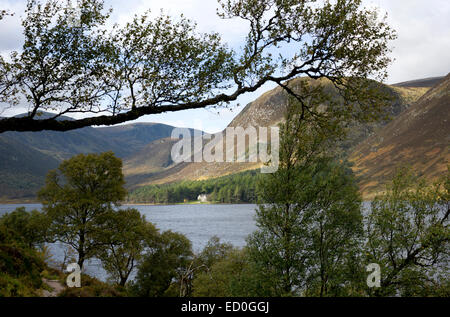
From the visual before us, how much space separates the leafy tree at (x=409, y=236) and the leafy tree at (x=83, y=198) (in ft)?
68.6

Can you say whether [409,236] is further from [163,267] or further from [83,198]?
[83,198]

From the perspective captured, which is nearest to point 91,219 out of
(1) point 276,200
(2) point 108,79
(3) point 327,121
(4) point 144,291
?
(4) point 144,291

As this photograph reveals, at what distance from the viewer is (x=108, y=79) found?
13.2 m

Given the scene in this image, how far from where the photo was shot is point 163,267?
3903 cm

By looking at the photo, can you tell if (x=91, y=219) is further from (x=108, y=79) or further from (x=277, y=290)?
(x=108, y=79)

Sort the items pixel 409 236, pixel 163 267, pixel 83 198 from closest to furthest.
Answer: pixel 409 236 → pixel 83 198 → pixel 163 267

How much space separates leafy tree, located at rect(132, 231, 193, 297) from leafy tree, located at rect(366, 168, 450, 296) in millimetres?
20967

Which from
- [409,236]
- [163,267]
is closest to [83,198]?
[163,267]

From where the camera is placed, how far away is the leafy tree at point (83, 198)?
2931 cm

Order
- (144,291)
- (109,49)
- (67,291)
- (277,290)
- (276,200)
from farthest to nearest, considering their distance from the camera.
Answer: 1. (144,291)
2. (276,200)
3. (277,290)
4. (67,291)
5. (109,49)

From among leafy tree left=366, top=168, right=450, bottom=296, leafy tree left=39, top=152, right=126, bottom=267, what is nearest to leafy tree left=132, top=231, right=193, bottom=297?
leafy tree left=39, top=152, right=126, bottom=267

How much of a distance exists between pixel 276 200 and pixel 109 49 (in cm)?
1838

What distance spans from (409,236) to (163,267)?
24769mm
